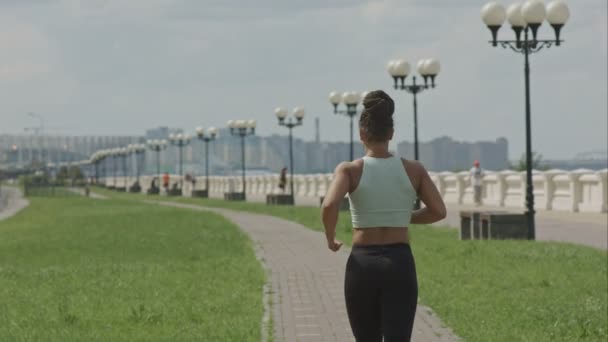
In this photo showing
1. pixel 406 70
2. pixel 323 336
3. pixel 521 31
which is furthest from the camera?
pixel 406 70

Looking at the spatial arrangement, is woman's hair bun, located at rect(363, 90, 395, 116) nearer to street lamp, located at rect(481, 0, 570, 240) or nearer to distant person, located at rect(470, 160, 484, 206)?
street lamp, located at rect(481, 0, 570, 240)

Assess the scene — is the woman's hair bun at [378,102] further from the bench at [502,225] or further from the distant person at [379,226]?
the bench at [502,225]

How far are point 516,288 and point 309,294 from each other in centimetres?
235

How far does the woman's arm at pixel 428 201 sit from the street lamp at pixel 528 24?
15682 mm

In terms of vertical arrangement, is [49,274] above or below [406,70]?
below

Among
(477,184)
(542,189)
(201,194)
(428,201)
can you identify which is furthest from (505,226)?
(201,194)

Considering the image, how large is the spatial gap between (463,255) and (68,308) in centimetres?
755

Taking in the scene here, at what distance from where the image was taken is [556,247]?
19.3m

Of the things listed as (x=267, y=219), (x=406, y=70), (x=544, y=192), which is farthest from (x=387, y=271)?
(x=544, y=192)

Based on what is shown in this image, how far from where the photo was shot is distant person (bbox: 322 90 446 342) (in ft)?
19.4

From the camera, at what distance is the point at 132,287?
14773mm

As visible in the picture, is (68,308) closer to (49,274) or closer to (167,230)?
(49,274)

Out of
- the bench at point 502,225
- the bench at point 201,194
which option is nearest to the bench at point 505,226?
the bench at point 502,225

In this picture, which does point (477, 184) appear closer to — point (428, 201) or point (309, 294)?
point (309, 294)
